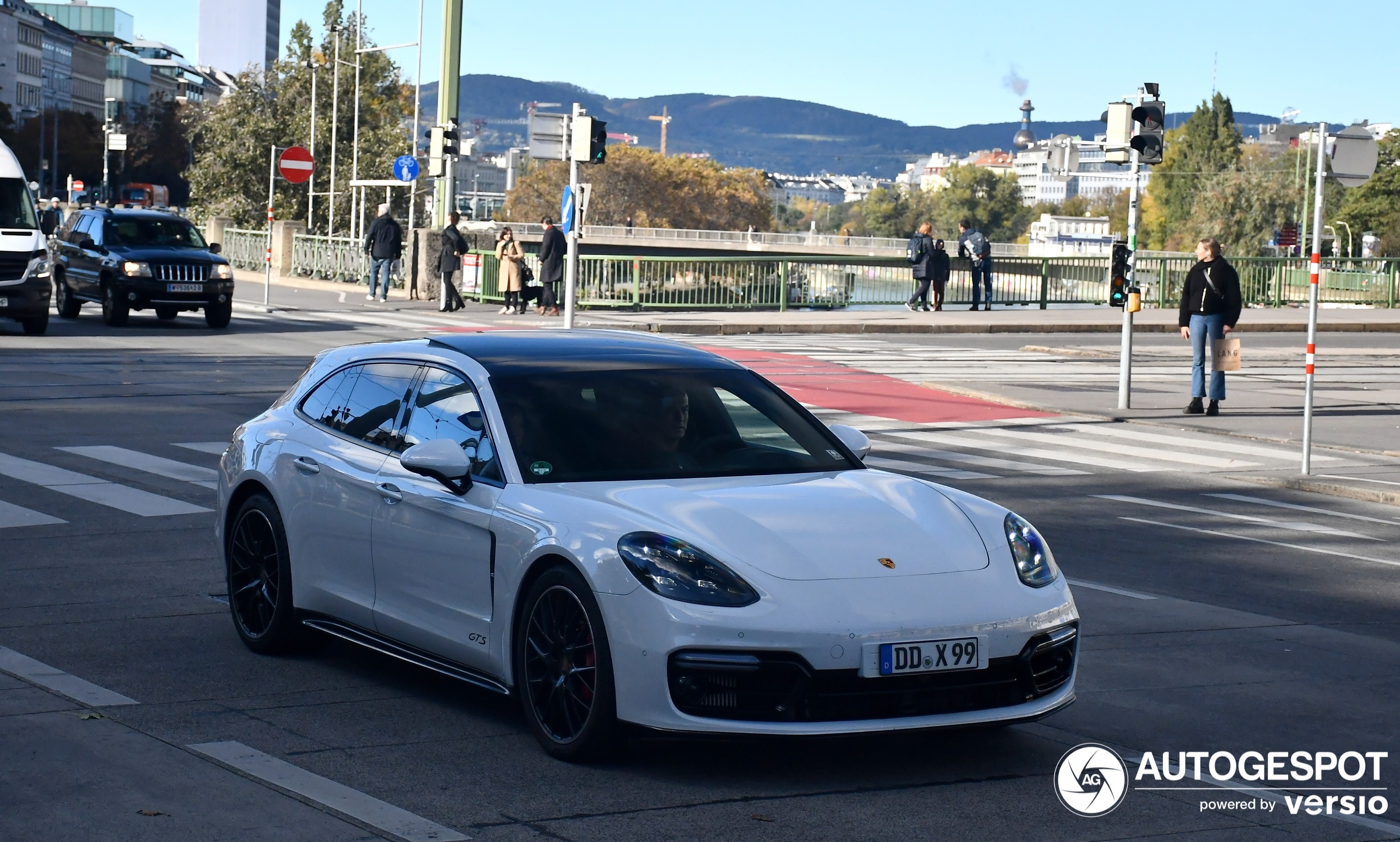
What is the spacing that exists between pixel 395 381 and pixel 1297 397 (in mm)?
17920

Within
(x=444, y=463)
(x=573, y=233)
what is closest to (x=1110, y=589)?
(x=444, y=463)

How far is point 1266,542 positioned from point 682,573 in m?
6.87

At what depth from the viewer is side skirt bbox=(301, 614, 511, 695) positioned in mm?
6102

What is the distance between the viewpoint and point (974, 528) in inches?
233

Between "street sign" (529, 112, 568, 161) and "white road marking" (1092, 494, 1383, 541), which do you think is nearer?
"white road marking" (1092, 494, 1383, 541)

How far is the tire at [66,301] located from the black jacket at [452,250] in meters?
6.76

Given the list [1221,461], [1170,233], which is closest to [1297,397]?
[1221,461]

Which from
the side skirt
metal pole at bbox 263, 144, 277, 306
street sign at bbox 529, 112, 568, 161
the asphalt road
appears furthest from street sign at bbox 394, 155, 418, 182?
the side skirt

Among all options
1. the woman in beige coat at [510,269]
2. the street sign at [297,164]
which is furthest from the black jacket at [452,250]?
the street sign at [297,164]

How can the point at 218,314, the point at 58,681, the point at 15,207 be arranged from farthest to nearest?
the point at 218,314
the point at 15,207
the point at 58,681

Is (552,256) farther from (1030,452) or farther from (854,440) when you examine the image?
(854,440)

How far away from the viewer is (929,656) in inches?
212

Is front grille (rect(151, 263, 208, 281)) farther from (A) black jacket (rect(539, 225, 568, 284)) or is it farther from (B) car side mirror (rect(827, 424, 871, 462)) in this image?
(B) car side mirror (rect(827, 424, 871, 462))

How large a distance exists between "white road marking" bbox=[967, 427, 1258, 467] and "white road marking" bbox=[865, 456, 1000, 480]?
246cm
